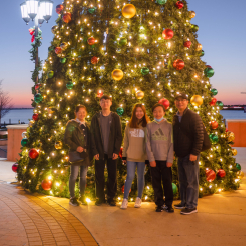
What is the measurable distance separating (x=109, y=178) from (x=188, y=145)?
157cm

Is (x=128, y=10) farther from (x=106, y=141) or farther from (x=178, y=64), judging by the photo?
(x=106, y=141)

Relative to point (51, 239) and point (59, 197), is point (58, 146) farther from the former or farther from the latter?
point (51, 239)

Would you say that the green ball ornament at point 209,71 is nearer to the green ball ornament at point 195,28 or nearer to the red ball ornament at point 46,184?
the green ball ornament at point 195,28

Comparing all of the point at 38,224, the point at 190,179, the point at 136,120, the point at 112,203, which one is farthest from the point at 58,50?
the point at 190,179

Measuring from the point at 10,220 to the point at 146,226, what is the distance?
7.02 ft

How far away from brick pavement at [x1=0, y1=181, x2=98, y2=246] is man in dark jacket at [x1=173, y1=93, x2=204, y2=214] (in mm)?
1794

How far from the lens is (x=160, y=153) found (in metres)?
4.57

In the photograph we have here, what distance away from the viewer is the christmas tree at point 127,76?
5.73 m

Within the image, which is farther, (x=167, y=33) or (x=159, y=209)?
(x=167, y=33)

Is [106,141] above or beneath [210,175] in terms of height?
above

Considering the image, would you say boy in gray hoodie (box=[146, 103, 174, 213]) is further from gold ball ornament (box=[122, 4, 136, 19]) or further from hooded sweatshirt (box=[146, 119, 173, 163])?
gold ball ornament (box=[122, 4, 136, 19])

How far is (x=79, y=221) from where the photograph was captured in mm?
4293

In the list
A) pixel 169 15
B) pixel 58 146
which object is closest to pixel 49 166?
pixel 58 146

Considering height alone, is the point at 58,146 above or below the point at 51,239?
above
